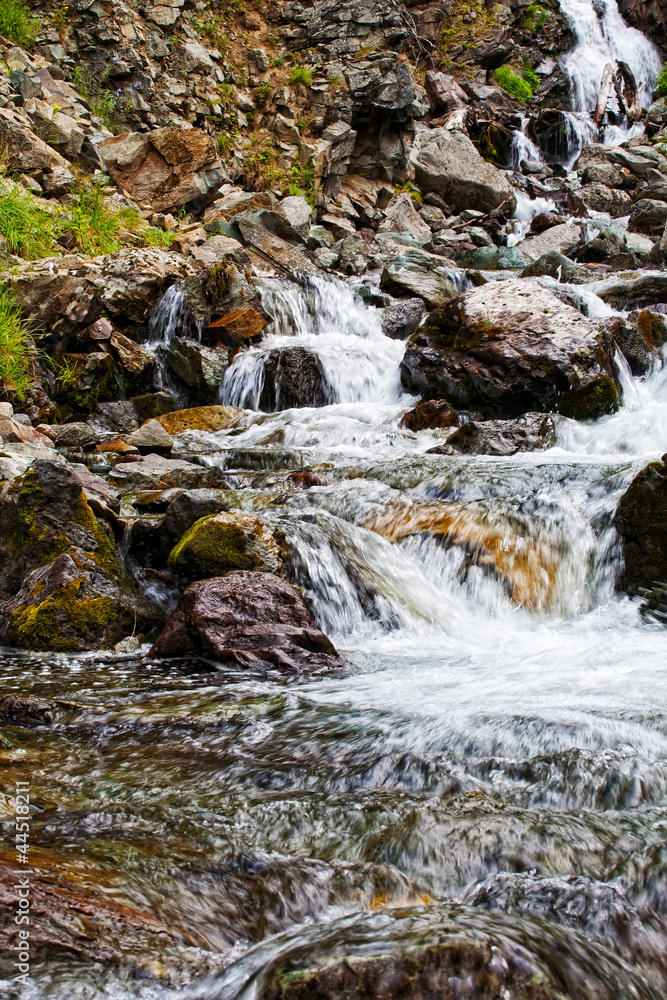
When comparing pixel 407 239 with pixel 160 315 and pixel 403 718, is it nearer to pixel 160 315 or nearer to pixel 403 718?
pixel 160 315

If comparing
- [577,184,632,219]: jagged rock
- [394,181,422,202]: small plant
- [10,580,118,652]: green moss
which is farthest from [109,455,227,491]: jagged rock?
[577,184,632,219]: jagged rock

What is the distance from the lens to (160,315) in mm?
10320

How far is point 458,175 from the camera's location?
18094 mm

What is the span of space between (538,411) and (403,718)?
5.75 metres

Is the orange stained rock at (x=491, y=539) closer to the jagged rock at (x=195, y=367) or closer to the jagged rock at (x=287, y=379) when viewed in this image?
the jagged rock at (x=287, y=379)

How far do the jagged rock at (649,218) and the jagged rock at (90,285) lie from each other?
Result: 34.0ft

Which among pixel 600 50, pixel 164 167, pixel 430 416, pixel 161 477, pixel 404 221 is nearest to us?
pixel 161 477

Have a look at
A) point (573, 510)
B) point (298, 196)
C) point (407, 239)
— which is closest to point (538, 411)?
point (573, 510)

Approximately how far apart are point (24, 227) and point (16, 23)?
8013mm

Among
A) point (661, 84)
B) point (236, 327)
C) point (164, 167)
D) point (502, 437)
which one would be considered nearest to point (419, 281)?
point (236, 327)

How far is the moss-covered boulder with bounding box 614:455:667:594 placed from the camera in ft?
14.6

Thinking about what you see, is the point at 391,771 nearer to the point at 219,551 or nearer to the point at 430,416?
the point at 219,551

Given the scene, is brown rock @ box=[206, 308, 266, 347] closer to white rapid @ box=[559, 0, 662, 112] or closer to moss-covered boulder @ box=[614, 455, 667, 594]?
moss-covered boulder @ box=[614, 455, 667, 594]

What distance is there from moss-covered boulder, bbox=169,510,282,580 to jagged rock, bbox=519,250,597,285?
923cm
